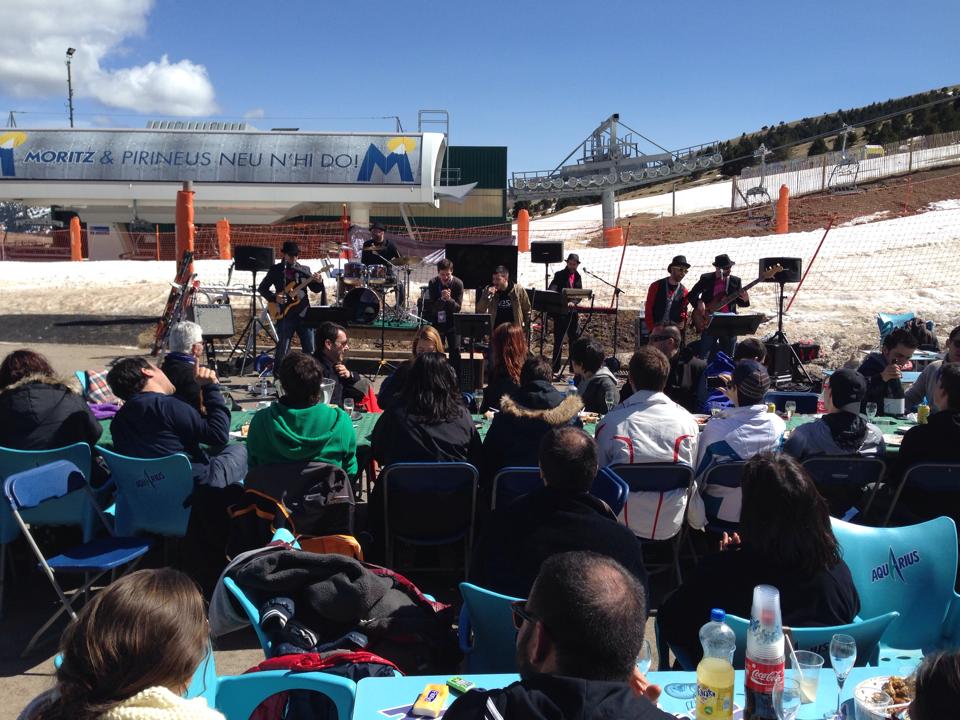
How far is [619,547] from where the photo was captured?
119 inches

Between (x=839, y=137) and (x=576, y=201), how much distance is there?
59.7 feet

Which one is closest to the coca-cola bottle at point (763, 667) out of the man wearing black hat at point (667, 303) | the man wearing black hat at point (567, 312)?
the man wearing black hat at point (667, 303)

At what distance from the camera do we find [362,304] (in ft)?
42.5

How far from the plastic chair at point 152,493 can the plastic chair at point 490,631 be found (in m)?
2.14

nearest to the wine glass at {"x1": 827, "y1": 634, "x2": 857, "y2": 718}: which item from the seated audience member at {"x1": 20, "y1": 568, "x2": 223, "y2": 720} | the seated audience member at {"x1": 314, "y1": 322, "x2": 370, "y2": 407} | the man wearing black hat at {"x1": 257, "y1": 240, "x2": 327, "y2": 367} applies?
the seated audience member at {"x1": 20, "y1": 568, "x2": 223, "y2": 720}

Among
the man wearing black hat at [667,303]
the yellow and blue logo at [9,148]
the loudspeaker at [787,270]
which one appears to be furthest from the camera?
the yellow and blue logo at [9,148]

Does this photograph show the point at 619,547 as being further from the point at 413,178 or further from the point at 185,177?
the point at 185,177

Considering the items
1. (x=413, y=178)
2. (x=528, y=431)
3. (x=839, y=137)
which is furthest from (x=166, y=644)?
(x=839, y=137)

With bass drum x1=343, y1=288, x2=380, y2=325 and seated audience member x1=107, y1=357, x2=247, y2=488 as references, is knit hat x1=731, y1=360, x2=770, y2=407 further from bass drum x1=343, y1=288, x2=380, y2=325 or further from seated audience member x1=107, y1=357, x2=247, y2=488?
bass drum x1=343, y1=288, x2=380, y2=325

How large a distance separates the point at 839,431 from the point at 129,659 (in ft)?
13.2

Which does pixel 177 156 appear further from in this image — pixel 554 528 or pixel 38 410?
pixel 554 528

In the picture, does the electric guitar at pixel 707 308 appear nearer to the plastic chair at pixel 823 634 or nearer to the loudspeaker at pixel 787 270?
the loudspeaker at pixel 787 270

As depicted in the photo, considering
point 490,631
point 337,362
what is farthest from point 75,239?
point 490,631

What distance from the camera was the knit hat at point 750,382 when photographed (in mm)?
4695
